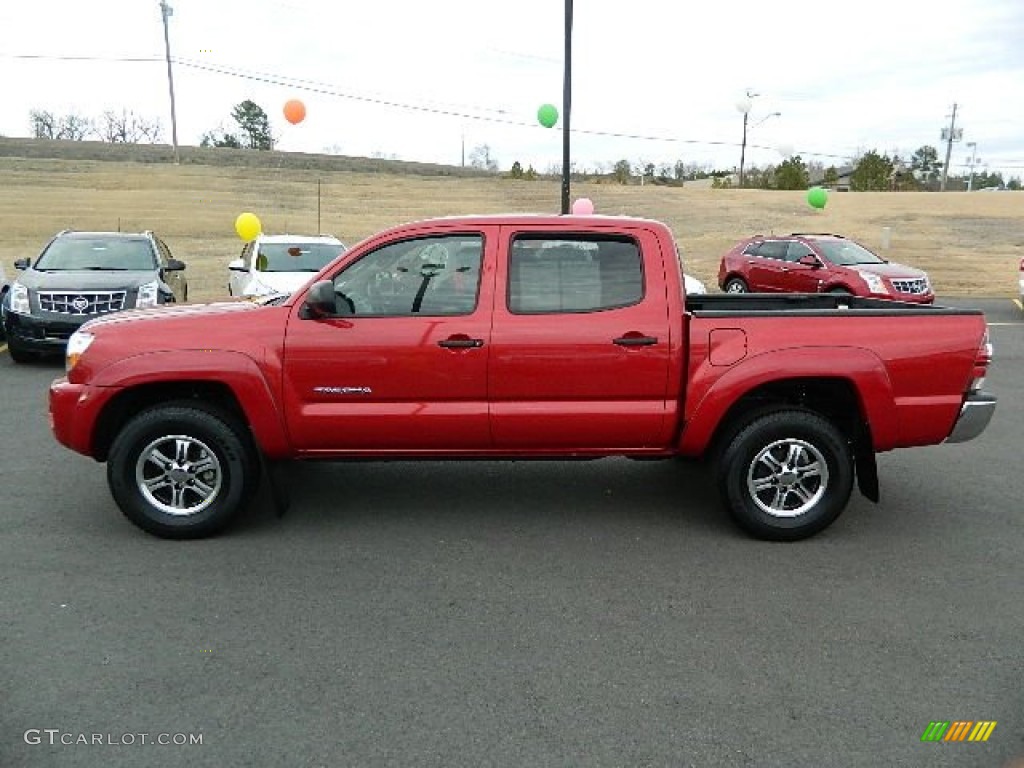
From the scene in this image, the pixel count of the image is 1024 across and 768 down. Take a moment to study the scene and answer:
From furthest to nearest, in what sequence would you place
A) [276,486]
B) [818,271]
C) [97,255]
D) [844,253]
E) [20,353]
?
[844,253], [818,271], [97,255], [20,353], [276,486]

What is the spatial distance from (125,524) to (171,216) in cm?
3484

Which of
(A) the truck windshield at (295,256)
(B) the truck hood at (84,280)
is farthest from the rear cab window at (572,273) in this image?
(A) the truck windshield at (295,256)

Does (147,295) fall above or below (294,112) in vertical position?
below

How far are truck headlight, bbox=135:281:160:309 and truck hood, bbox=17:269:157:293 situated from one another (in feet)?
0.26

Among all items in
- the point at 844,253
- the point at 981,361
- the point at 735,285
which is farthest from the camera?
the point at 735,285

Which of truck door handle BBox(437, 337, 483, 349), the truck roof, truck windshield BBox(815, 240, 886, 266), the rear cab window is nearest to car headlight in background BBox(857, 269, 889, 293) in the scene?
truck windshield BBox(815, 240, 886, 266)

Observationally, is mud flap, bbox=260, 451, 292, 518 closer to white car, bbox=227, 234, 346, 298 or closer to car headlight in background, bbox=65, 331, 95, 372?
car headlight in background, bbox=65, 331, 95, 372

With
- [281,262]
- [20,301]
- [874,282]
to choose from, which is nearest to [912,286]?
[874,282]

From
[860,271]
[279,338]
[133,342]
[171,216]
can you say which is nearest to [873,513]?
[279,338]

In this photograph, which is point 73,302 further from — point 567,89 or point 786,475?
point 567,89

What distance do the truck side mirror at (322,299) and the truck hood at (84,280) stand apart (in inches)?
249

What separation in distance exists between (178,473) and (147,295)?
19.3 feet

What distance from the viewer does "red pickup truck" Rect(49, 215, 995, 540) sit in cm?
441

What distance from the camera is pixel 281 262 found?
38.3ft
